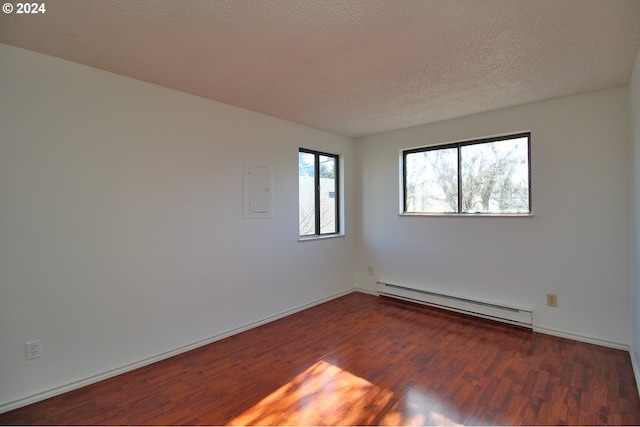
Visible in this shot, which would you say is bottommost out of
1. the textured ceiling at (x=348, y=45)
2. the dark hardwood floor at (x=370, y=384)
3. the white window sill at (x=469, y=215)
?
the dark hardwood floor at (x=370, y=384)

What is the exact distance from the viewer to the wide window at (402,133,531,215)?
132 inches

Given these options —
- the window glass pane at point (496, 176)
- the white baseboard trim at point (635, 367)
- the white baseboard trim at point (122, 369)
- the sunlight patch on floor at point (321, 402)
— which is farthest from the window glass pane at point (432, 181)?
the sunlight patch on floor at point (321, 402)

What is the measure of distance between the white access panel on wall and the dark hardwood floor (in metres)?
1.27

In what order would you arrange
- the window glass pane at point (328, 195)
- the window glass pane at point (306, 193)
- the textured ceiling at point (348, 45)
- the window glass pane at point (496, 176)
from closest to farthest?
the textured ceiling at point (348, 45), the window glass pane at point (496, 176), the window glass pane at point (306, 193), the window glass pane at point (328, 195)

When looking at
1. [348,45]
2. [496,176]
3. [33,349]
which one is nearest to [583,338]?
[496,176]

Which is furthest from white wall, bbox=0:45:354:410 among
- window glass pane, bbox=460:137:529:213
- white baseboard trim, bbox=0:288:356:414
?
window glass pane, bbox=460:137:529:213

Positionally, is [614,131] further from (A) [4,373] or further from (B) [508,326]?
(A) [4,373]

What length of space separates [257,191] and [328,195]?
4.40ft

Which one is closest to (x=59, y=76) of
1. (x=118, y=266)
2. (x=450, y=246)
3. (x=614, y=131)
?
(x=118, y=266)

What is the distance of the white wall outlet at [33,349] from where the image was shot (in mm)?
2061

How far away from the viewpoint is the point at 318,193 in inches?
169

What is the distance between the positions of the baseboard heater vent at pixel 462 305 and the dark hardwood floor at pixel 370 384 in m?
0.15

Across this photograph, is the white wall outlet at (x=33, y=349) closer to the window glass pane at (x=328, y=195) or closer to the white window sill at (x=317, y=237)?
the white window sill at (x=317, y=237)

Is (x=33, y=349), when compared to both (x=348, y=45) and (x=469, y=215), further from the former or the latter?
(x=469, y=215)
